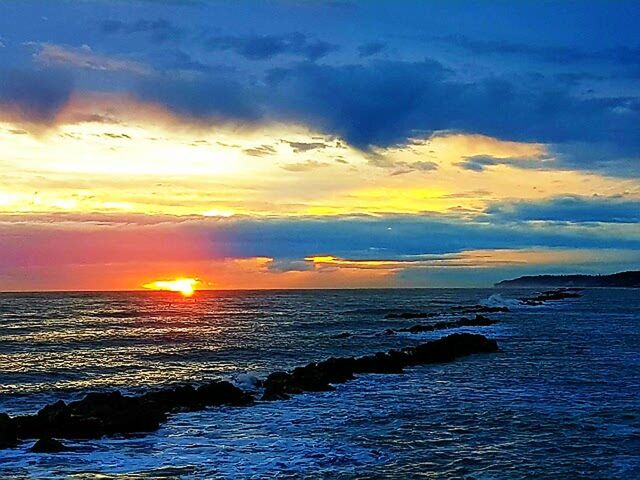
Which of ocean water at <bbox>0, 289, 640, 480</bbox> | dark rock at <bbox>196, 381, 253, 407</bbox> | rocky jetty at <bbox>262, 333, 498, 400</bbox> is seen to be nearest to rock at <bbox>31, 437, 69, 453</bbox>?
ocean water at <bbox>0, 289, 640, 480</bbox>

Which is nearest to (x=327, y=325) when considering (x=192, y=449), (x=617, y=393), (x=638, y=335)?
(x=638, y=335)

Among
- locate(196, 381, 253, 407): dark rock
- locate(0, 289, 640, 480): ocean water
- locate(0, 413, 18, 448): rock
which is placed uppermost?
locate(0, 413, 18, 448): rock

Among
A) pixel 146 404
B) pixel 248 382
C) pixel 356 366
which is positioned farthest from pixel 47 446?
pixel 356 366

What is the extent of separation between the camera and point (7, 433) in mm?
18094

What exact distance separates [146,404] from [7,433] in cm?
508

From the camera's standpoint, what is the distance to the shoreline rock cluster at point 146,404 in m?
18.9

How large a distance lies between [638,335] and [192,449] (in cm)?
4404

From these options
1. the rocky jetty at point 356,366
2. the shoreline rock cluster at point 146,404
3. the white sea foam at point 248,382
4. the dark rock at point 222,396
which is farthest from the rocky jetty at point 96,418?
the white sea foam at point 248,382

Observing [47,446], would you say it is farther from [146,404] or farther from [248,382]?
[248,382]

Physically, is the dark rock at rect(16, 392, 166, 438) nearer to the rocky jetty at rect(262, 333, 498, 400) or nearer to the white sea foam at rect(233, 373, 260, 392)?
the rocky jetty at rect(262, 333, 498, 400)

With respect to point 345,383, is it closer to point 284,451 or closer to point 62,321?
point 284,451

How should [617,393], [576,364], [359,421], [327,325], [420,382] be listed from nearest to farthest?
[359,421] → [617,393] → [420,382] → [576,364] → [327,325]

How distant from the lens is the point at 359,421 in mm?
20453

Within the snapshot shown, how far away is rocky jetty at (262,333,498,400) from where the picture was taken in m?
27.3
